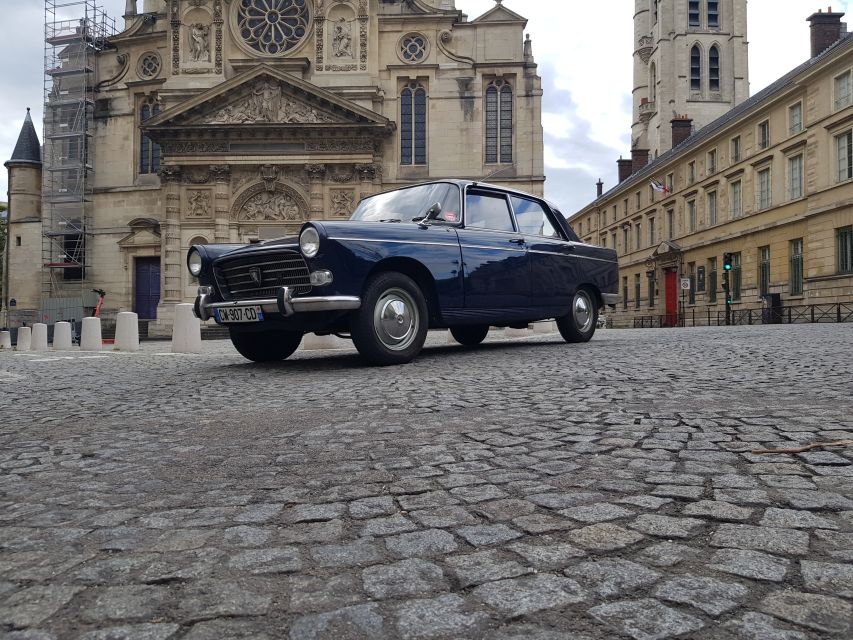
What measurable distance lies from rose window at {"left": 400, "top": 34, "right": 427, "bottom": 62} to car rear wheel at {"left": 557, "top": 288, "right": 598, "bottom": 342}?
2794 cm

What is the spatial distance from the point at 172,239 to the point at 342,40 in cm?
1258

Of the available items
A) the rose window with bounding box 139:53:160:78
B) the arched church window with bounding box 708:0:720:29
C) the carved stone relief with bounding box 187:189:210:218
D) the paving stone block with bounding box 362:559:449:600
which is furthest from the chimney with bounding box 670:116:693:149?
the paving stone block with bounding box 362:559:449:600

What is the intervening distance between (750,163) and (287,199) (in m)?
22.4

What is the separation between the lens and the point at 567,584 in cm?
168

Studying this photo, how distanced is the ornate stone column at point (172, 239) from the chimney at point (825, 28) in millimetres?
31024

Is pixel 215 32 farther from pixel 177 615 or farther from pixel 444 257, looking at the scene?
pixel 177 615

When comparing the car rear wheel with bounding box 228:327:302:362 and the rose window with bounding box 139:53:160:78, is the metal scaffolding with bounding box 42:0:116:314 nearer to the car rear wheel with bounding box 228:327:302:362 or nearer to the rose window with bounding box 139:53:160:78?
the rose window with bounding box 139:53:160:78

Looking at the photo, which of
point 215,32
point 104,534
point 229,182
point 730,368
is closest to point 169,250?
point 229,182

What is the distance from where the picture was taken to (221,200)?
32719mm

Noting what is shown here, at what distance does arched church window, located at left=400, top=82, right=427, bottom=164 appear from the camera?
1356 inches

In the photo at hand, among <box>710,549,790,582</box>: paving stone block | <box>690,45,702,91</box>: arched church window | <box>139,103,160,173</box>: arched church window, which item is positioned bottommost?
<box>710,549,790,582</box>: paving stone block

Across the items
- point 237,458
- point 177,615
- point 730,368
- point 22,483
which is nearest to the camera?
point 177,615

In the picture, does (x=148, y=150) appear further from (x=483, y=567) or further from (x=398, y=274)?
(x=483, y=567)

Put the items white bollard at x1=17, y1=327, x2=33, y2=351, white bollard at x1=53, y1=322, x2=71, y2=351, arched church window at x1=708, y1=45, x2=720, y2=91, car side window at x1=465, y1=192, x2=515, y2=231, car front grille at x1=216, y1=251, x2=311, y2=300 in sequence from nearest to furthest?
car front grille at x1=216, y1=251, x2=311, y2=300 → car side window at x1=465, y1=192, x2=515, y2=231 → white bollard at x1=53, y1=322, x2=71, y2=351 → white bollard at x1=17, y1=327, x2=33, y2=351 → arched church window at x1=708, y1=45, x2=720, y2=91
